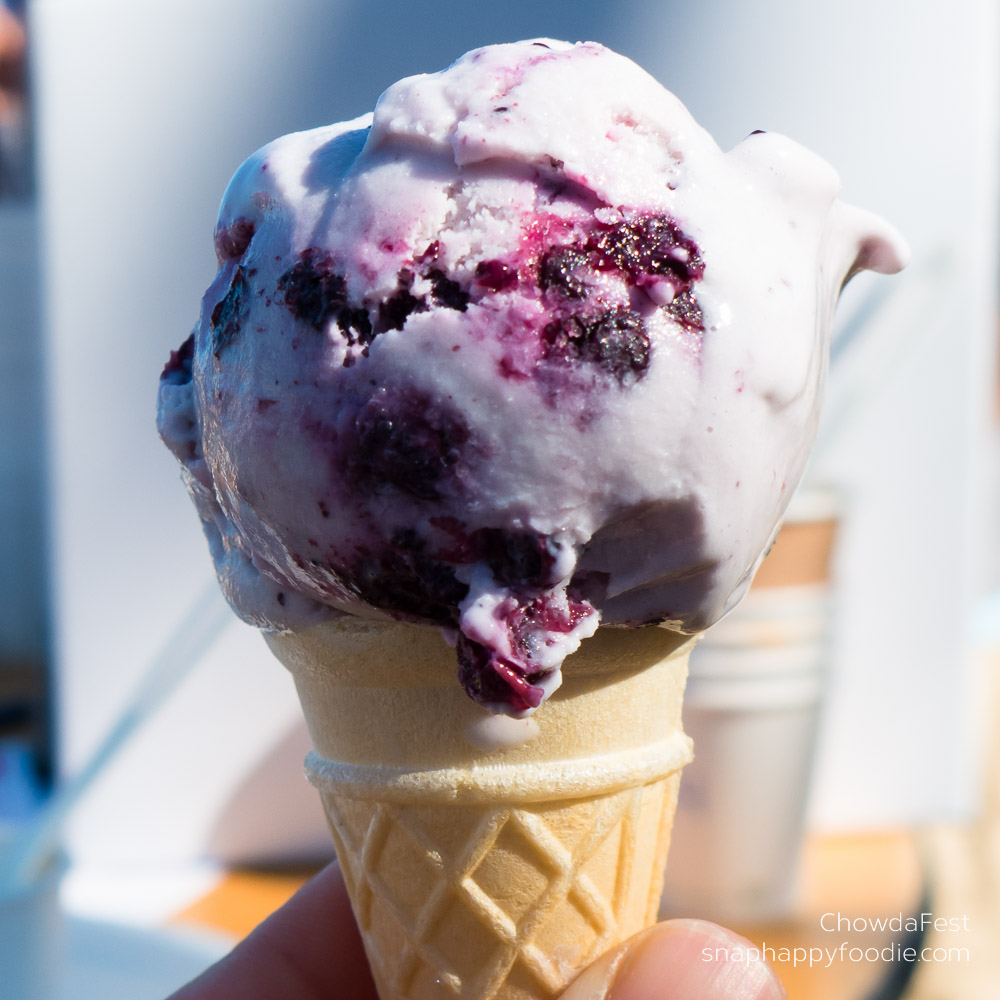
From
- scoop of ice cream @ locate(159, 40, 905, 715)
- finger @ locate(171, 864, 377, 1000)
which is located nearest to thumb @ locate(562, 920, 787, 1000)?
scoop of ice cream @ locate(159, 40, 905, 715)

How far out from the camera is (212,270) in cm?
156

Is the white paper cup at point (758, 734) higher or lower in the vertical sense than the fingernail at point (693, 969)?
lower

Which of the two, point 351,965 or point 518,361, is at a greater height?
point 518,361

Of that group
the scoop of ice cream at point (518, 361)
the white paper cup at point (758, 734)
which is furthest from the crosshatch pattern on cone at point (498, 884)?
the white paper cup at point (758, 734)

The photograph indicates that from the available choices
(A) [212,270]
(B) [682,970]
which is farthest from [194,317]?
(B) [682,970]

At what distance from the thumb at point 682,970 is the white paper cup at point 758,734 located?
0.73 metres

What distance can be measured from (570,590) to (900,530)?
3.79ft

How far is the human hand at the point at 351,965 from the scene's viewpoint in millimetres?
716

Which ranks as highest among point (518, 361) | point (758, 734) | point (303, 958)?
point (518, 361)

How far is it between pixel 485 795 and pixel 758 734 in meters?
0.87

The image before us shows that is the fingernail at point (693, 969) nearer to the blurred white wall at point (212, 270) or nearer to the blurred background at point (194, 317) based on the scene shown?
the blurred background at point (194, 317)

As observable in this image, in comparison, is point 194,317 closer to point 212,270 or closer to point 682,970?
point 212,270

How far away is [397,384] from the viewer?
59 cm

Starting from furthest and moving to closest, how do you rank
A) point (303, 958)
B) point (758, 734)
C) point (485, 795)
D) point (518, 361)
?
1. point (758, 734)
2. point (303, 958)
3. point (485, 795)
4. point (518, 361)
